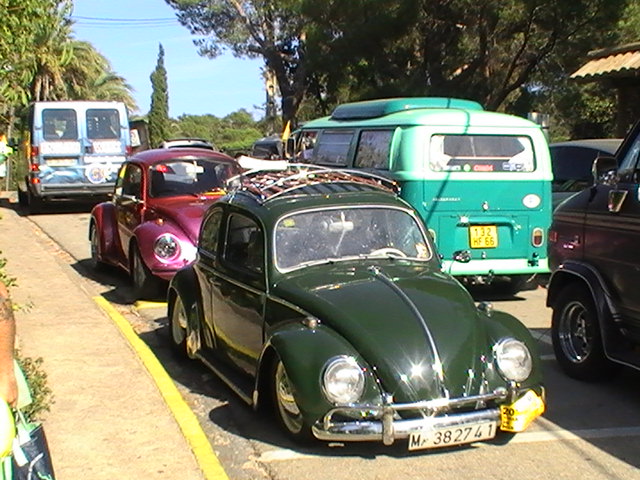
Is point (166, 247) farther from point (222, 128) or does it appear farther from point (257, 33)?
point (222, 128)

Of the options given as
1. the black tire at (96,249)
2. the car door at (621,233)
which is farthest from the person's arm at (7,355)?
the black tire at (96,249)

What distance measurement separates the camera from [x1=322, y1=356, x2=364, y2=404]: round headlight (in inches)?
195

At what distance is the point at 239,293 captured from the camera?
6.34 metres

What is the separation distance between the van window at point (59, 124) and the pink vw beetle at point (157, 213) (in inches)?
300

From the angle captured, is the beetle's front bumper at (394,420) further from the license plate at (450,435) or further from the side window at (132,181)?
the side window at (132,181)

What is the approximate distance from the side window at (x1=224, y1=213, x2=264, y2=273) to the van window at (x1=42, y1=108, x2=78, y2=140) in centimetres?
1337

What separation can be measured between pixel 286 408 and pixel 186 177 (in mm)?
6064

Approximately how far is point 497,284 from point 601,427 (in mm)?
4946

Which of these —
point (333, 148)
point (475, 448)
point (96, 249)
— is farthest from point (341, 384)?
point (96, 249)

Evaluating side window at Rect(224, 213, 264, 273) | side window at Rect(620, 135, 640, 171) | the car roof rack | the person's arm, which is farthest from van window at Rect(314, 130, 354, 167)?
the person's arm

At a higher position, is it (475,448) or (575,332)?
(575,332)

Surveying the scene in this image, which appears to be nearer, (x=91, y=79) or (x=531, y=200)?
(x=531, y=200)

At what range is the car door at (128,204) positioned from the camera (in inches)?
425

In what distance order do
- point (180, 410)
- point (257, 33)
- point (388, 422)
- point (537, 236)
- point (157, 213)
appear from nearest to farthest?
point (388, 422)
point (180, 410)
point (537, 236)
point (157, 213)
point (257, 33)
